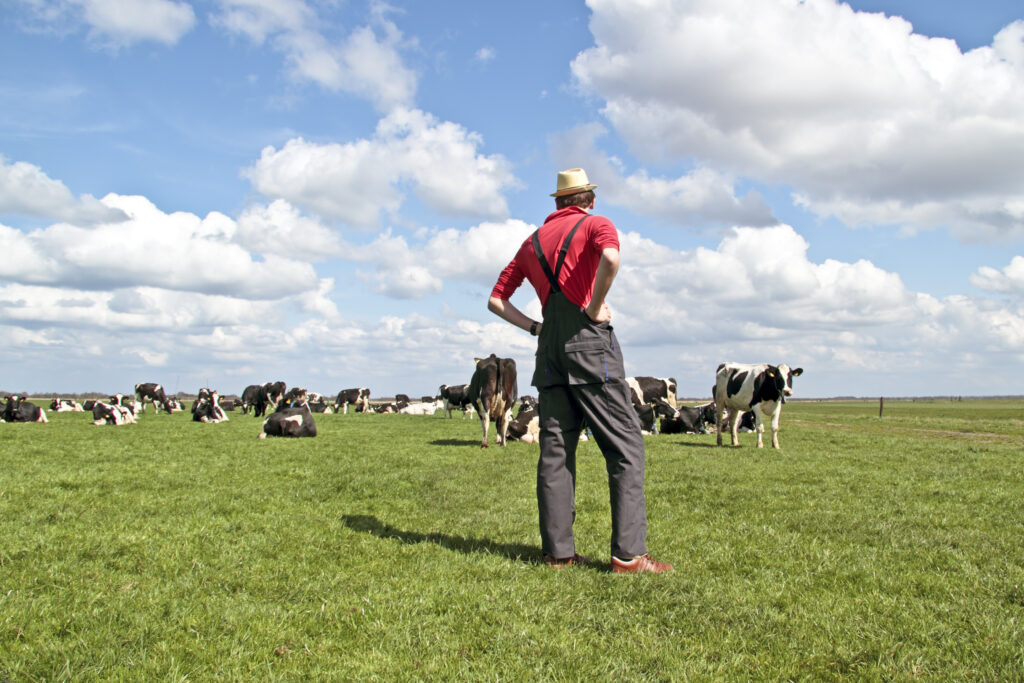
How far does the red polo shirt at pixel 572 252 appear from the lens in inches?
202

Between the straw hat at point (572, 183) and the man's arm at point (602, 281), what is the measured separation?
2.77 ft

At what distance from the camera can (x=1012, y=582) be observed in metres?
4.95

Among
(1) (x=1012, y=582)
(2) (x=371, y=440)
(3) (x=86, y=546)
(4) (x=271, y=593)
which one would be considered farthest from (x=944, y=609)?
(2) (x=371, y=440)

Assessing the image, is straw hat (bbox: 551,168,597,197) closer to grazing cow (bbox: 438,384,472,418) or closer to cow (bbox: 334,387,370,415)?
grazing cow (bbox: 438,384,472,418)

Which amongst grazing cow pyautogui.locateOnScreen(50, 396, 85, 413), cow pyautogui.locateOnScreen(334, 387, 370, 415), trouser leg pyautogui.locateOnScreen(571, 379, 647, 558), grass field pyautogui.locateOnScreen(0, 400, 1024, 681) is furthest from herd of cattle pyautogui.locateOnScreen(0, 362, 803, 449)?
cow pyautogui.locateOnScreen(334, 387, 370, 415)

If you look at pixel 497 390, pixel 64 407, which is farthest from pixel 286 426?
pixel 64 407

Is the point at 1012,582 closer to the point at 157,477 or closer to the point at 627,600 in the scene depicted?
the point at 627,600

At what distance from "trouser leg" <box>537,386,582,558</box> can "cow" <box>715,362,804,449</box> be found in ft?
45.5

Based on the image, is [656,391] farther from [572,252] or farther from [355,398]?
[355,398]

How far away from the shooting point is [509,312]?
580 centimetres

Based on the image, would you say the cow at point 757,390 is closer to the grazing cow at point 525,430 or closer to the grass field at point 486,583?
the grazing cow at point 525,430

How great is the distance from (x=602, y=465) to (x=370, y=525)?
6.39 metres

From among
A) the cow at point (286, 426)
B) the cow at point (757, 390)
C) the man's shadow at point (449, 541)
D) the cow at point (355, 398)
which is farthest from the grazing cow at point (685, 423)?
the cow at point (355, 398)

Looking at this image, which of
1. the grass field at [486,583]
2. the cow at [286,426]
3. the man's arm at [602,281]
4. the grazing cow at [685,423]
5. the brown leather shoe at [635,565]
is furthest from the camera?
the grazing cow at [685,423]
